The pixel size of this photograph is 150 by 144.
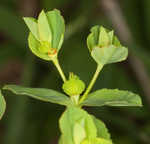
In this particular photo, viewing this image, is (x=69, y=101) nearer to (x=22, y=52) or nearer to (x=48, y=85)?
(x=48, y=85)

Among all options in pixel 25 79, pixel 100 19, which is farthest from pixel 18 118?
pixel 100 19

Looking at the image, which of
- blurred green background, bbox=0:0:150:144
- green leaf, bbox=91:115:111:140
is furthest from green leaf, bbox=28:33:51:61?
blurred green background, bbox=0:0:150:144

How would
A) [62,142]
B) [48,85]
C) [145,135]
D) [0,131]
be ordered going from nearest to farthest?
[62,142] → [145,135] → [48,85] → [0,131]

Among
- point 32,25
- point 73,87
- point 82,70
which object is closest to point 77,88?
point 73,87

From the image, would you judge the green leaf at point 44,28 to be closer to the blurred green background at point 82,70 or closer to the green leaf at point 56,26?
the green leaf at point 56,26

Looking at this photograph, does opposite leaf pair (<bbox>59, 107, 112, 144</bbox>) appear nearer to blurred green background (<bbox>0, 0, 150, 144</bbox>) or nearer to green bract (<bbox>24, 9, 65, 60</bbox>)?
green bract (<bbox>24, 9, 65, 60</bbox>)

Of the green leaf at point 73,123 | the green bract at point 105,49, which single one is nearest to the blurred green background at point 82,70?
the green bract at point 105,49
